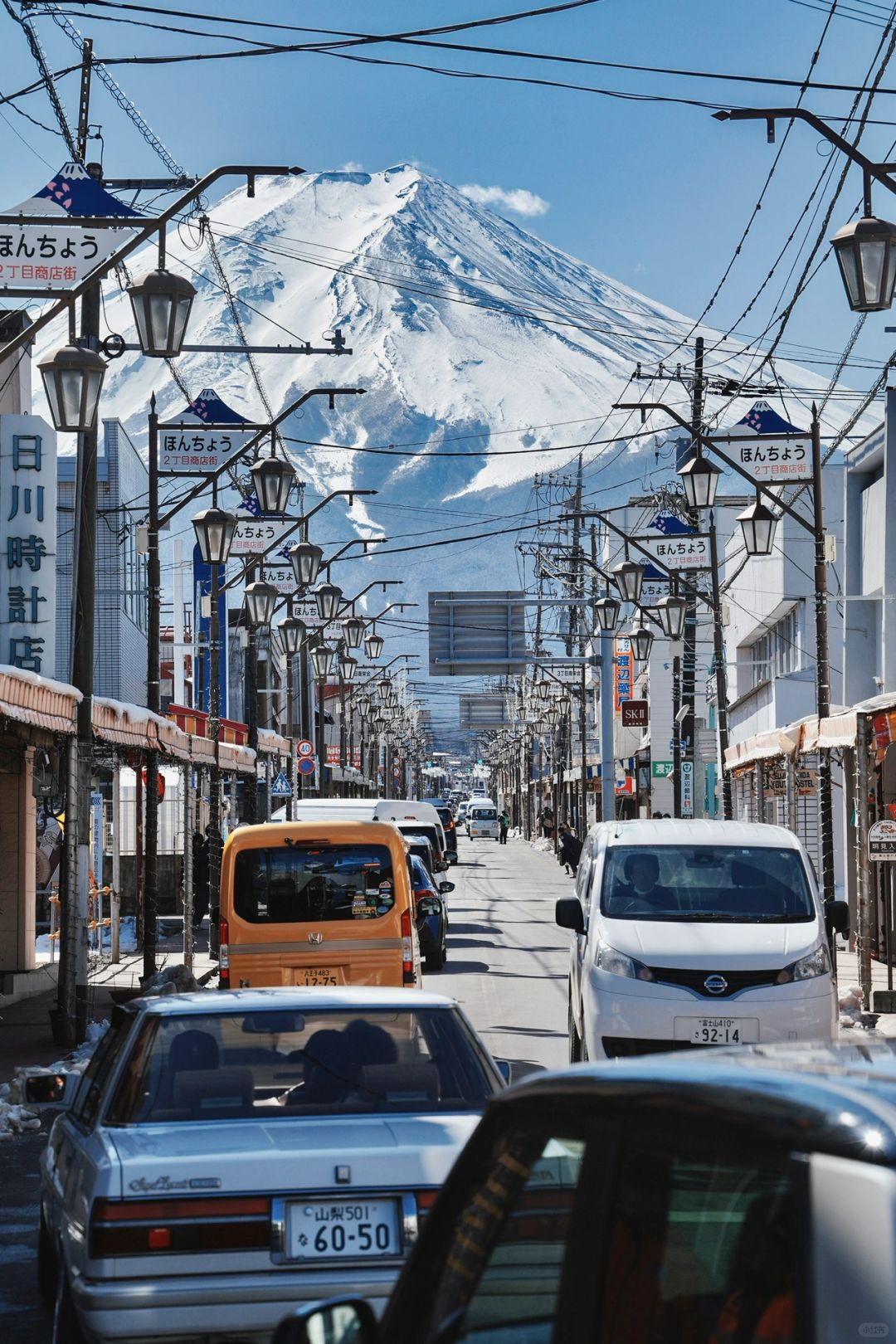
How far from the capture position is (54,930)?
28.2 meters

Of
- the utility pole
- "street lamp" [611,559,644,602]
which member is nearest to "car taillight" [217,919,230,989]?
the utility pole

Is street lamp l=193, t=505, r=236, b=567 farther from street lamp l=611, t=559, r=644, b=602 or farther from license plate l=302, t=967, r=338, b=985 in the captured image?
street lamp l=611, t=559, r=644, b=602

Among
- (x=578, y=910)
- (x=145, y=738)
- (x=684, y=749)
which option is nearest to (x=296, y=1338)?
(x=578, y=910)

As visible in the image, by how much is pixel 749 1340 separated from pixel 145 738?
2006cm

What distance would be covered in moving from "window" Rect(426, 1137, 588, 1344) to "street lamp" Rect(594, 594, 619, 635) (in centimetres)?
4013

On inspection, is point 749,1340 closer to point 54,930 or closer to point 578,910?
point 578,910

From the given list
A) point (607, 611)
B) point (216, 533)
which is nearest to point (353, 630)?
point (607, 611)

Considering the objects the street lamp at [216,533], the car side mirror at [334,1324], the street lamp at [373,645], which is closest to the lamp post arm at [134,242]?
the street lamp at [216,533]

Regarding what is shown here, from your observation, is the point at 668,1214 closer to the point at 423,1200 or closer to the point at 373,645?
the point at 423,1200

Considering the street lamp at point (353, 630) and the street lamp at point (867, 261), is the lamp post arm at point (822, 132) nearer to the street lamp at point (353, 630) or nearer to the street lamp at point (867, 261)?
the street lamp at point (867, 261)

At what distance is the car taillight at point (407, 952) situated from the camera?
595 inches

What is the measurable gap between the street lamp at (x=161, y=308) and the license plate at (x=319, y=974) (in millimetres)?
5032

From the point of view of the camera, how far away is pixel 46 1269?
7945 mm

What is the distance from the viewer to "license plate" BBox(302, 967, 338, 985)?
15164mm
